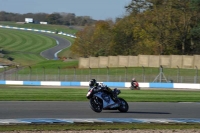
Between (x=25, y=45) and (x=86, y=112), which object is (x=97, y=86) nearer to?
(x=86, y=112)

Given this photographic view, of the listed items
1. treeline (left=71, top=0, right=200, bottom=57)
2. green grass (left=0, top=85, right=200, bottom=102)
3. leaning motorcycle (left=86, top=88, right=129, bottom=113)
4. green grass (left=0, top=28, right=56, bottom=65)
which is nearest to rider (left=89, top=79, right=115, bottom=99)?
leaning motorcycle (left=86, top=88, right=129, bottom=113)

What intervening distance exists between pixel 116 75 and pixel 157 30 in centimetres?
2478

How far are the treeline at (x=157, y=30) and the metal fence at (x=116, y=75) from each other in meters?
20.0

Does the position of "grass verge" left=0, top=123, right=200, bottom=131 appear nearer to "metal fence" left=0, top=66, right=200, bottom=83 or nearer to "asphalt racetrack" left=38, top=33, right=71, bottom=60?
"metal fence" left=0, top=66, right=200, bottom=83

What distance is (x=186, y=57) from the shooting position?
6356 cm

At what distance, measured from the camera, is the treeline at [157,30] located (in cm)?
8181

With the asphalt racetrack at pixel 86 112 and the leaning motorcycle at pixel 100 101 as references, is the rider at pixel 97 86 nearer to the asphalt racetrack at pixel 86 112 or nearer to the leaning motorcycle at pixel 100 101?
the leaning motorcycle at pixel 100 101

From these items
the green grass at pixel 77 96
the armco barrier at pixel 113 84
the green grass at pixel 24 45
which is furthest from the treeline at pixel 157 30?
the green grass at pixel 77 96

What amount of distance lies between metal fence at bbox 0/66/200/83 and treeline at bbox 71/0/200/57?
20.0 metres

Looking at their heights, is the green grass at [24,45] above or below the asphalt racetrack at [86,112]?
above

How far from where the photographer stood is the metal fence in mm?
55344

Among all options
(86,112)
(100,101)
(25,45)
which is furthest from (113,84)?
(25,45)

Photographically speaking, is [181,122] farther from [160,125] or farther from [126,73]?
[126,73]

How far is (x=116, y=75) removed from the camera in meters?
59.3
